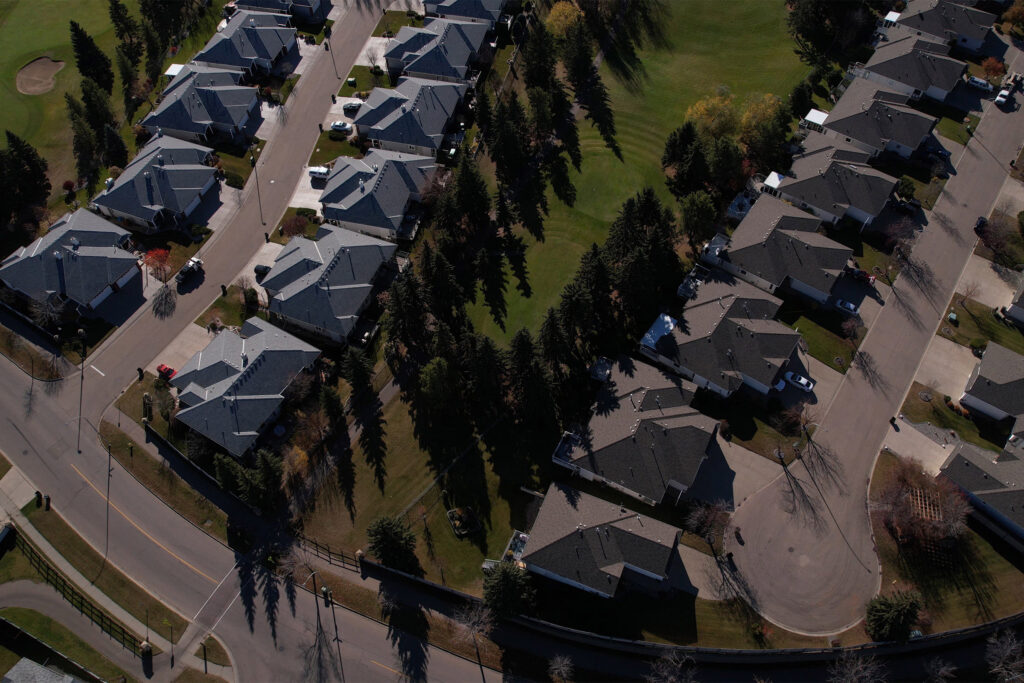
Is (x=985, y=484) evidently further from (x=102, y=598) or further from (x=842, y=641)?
(x=102, y=598)

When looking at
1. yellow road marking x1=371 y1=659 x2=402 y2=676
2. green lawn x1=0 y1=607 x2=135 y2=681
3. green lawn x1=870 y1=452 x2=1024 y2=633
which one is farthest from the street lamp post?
green lawn x1=870 y1=452 x2=1024 y2=633

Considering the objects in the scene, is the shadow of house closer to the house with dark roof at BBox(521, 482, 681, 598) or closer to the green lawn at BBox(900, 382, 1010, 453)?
the house with dark roof at BBox(521, 482, 681, 598)

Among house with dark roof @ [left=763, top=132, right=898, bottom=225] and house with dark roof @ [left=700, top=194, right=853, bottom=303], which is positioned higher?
house with dark roof @ [left=763, top=132, right=898, bottom=225]

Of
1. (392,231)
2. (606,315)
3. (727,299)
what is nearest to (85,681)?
(392,231)

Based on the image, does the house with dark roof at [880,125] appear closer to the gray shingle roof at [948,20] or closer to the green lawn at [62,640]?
the gray shingle roof at [948,20]

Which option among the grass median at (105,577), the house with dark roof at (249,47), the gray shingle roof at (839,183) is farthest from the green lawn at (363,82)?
the grass median at (105,577)
